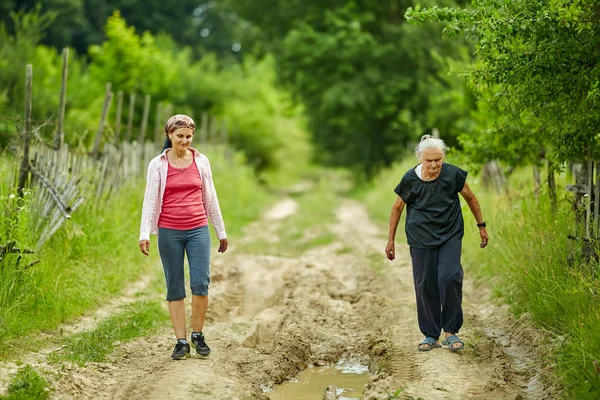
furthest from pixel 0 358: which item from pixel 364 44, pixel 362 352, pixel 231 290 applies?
pixel 364 44

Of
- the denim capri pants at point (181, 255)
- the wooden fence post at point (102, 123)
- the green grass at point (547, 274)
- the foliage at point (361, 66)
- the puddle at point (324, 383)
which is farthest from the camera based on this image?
the foliage at point (361, 66)

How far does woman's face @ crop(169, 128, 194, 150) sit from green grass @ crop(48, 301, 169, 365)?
181 cm

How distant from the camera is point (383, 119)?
29062 mm

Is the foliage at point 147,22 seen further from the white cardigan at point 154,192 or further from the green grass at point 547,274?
the white cardigan at point 154,192

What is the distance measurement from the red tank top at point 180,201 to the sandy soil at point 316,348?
3.63 feet

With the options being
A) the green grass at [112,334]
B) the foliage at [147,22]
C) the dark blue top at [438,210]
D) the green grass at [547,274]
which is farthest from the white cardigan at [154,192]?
the foliage at [147,22]

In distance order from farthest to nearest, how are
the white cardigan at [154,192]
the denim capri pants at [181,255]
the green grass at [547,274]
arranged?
the denim capri pants at [181,255] → the white cardigan at [154,192] → the green grass at [547,274]

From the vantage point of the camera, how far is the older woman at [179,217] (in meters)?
6.32

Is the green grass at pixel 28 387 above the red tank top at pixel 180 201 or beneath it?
beneath

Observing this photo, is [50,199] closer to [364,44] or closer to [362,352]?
[362,352]

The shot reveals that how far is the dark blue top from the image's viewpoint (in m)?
6.52

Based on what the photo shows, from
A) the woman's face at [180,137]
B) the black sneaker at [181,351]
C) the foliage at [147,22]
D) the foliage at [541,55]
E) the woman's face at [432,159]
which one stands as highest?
the foliage at [147,22]

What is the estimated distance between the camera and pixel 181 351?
250 inches

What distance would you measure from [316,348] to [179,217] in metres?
1.76
